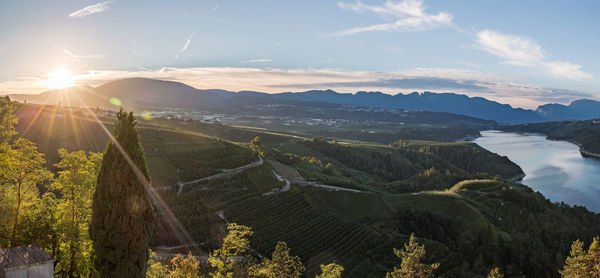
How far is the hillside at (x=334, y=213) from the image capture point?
5109 cm

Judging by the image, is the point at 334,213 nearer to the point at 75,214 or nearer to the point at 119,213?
the point at 75,214

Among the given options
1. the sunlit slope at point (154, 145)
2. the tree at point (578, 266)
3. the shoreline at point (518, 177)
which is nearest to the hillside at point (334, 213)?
the sunlit slope at point (154, 145)

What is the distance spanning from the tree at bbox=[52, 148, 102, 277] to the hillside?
75.2ft

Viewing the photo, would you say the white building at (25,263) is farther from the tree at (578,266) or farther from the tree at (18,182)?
the tree at (578,266)

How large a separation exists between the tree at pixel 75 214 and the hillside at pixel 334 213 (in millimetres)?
22909

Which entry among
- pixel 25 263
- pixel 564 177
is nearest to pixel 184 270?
pixel 25 263

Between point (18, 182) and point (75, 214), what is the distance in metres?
3.60

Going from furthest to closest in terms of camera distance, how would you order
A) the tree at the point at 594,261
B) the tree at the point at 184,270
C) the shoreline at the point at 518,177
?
the shoreline at the point at 518,177, the tree at the point at 594,261, the tree at the point at 184,270

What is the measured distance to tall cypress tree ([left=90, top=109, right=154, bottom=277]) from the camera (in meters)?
19.3

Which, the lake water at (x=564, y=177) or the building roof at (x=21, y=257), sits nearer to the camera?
the building roof at (x=21, y=257)

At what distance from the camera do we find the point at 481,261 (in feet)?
171

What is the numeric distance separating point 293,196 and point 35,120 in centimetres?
6726

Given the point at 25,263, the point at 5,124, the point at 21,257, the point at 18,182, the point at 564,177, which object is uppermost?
the point at 5,124

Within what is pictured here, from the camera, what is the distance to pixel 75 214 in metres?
22.2
